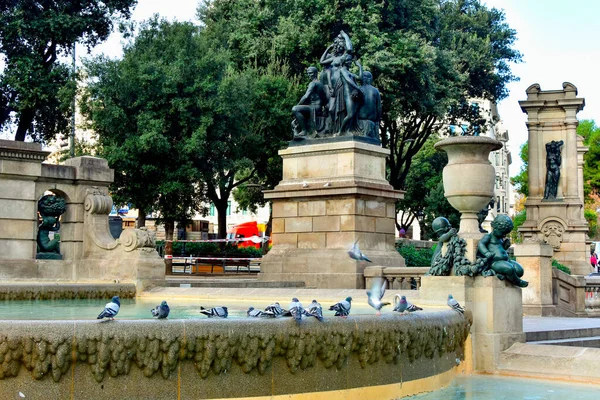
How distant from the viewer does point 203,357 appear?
7.23 m

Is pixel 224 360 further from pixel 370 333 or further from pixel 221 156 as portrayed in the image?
pixel 221 156

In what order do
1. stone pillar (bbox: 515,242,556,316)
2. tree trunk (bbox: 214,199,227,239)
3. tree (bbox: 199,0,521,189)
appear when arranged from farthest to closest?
tree trunk (bbox: 214,199,227,239)
tree (bbox: 199,0,521,189)
stone pillar (bbox: 515,242,556,316)

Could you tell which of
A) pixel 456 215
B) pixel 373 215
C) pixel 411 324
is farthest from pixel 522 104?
pixel 411 324

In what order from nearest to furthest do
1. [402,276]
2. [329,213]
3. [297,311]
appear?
[297,311] < [402,276] < [329,213]

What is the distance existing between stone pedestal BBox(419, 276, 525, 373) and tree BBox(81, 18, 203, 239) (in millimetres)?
23024

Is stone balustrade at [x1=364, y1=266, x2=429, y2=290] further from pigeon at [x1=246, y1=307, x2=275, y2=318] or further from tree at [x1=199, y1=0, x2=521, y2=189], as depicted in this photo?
tree at [x1=199, y1=0, x2=521, y2=189]

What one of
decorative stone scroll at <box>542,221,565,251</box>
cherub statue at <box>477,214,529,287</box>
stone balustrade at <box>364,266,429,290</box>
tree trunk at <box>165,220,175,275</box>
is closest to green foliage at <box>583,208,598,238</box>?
decorative stone scroll at <box>542,221,565,251</box>

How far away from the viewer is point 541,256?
58.0 ft

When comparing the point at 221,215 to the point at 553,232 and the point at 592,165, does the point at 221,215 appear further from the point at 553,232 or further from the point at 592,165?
the point at 592,165

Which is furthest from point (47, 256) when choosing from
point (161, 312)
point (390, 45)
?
point (390, 45)

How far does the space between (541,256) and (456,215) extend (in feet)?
117

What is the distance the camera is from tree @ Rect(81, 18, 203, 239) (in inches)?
1294

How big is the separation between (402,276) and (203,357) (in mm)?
10165

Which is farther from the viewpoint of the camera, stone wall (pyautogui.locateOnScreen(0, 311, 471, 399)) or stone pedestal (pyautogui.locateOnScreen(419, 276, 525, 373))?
stone pedestal (pyautogui.locateOnScreen(419, 276, 525, 373))
